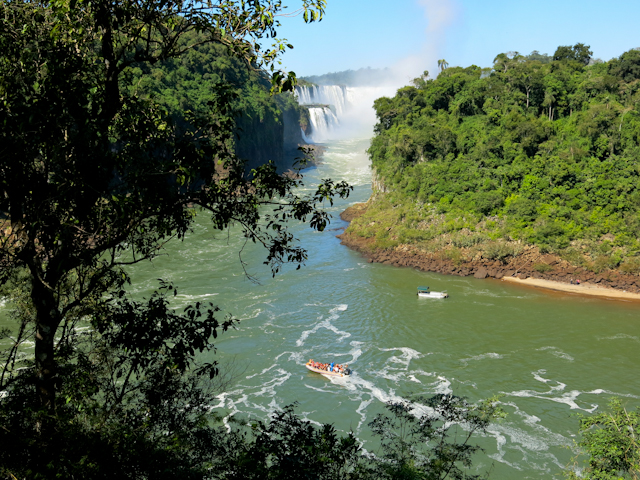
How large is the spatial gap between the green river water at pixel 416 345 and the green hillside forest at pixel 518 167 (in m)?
4.76

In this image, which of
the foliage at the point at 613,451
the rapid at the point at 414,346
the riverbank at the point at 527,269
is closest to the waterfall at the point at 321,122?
the riverbank at the point at 527,269

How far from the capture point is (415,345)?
22.7 meters

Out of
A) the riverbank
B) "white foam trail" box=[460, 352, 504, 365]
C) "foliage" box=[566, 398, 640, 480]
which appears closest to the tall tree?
"foliage" box=[566, 398, 640, 480]

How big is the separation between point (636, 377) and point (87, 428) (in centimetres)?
2059

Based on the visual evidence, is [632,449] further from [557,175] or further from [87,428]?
[557,175]

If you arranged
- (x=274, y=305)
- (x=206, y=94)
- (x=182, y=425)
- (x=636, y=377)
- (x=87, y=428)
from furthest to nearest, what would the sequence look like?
(x=206, y=94) < (x=274, y=305) < (x=636, y=377) < (x=182, y=425) < (x=87, y=428)

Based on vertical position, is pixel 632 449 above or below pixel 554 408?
above

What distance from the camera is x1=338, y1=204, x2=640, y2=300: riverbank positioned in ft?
96.4

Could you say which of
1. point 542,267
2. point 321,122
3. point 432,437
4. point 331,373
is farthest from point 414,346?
point 321,122

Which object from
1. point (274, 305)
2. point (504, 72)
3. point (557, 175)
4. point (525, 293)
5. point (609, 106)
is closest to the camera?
point (274, 305)

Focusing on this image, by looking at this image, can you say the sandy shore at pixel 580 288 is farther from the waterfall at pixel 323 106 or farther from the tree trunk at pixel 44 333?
the waterfall at pixel 323 106

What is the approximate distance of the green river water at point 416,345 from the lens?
56.6 feet

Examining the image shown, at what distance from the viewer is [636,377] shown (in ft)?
65.1

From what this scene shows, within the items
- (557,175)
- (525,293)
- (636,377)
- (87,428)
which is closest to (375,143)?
(557,175)
